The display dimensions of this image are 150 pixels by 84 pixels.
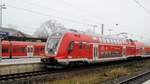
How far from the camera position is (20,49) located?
41.1 metres

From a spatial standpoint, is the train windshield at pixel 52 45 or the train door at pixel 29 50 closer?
the train windshield at pixel 52 45

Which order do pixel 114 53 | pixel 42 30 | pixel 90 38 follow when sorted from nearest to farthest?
pixel 90 38 → pixel 114 53 → pixel 42 30

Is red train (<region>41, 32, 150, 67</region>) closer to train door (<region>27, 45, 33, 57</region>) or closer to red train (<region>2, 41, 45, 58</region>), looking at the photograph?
red train (<region>2, 41, 45, 58</region>)

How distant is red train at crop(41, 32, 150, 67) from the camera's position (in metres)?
23.3

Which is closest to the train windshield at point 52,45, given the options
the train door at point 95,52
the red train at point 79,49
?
the red train at point 79,49

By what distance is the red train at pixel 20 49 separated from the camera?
38188mm

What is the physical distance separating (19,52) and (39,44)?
17.3 ft

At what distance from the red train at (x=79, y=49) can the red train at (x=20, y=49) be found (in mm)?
13766

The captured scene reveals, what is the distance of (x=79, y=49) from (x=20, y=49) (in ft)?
58.0

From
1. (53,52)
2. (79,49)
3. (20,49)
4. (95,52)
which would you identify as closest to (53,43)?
(53,52)

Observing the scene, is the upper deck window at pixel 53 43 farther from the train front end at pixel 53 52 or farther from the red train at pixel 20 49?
the red train at pixel 20 49

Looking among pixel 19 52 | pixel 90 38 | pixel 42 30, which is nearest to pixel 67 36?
pixel 90 38

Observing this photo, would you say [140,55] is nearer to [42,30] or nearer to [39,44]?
[39,44]

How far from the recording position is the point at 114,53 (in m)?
33.7
